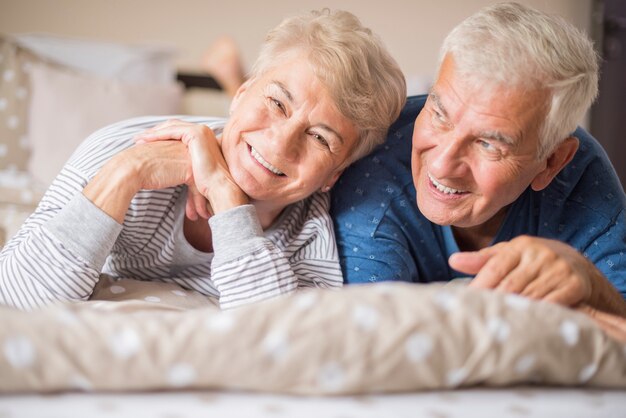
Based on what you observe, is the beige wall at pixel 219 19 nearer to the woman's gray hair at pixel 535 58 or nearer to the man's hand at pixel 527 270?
the woman's gray hair at pixel 535 58

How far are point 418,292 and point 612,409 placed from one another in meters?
0.28

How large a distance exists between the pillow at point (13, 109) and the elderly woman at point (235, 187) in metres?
1.44

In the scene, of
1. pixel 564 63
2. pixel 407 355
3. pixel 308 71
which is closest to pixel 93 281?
pixel 308 71

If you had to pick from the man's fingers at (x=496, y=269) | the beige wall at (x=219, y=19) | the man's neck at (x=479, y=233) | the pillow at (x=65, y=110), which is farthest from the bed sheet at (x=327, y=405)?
the beige wall at (x=219, y=19)

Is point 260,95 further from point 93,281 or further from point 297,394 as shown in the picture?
point 297,394

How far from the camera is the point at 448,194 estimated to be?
4.87 ft

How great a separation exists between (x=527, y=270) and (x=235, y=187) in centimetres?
59

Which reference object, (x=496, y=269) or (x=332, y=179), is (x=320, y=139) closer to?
(x=332, y=179)

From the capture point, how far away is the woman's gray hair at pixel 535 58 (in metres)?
1.38

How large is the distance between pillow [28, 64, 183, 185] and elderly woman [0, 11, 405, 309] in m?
1.37

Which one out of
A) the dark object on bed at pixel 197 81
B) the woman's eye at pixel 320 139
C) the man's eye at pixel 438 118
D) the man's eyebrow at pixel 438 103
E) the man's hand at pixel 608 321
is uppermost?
the man's eyebrow at pixel 438 103

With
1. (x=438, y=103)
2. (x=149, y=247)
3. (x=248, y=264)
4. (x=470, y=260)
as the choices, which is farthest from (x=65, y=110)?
(x=470, y=260)

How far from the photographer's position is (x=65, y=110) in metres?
2.96

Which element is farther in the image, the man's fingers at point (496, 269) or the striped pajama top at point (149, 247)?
the striped pajama top at point (149, 247)
